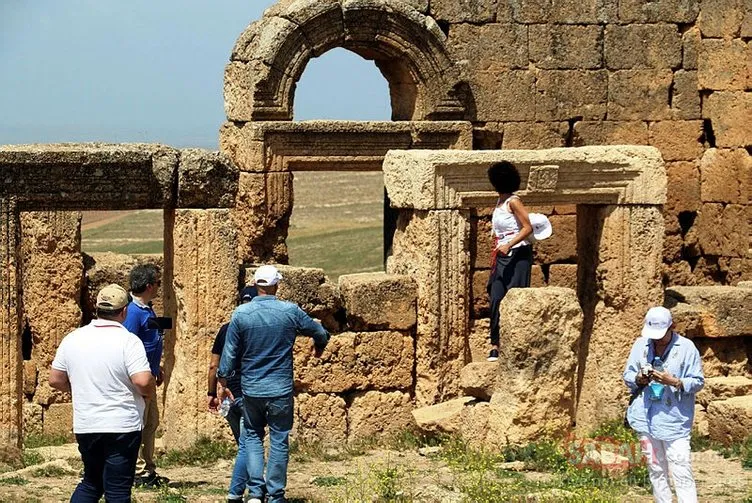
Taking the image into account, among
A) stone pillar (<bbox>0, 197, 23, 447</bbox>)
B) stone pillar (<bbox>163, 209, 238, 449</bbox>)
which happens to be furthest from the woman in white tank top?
stone pillar (<bbox>0, 197, 23, 447</bbox>)

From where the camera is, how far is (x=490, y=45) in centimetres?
1642

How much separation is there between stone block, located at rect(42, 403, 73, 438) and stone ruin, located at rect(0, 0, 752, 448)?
0.02 metres

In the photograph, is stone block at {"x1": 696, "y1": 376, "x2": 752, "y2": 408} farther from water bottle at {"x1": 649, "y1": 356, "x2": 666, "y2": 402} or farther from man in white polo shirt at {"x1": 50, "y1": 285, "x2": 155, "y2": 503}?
man in white polo shirt at {"x1": 50, "y1": 285, "x2": 155, "y2": 503}

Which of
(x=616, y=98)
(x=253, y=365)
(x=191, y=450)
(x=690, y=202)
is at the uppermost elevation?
(x=616, y=98)

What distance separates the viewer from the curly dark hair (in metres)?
13.1

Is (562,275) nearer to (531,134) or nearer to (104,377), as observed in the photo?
(531,134)

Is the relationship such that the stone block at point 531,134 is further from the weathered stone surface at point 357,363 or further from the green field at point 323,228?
the green field at point 323,228

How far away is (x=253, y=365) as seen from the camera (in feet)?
32.8

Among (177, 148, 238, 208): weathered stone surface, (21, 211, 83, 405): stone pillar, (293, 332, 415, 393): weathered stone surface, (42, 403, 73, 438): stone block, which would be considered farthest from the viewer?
(42, 403, 73, 438): stone block

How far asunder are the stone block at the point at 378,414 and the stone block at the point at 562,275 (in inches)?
128

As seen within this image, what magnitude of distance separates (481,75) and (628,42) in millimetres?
1679

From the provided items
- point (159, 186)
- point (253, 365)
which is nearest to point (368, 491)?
point (253, 365)

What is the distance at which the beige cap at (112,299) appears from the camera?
28.8 ft

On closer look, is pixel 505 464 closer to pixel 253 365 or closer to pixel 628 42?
pixel 253 365
